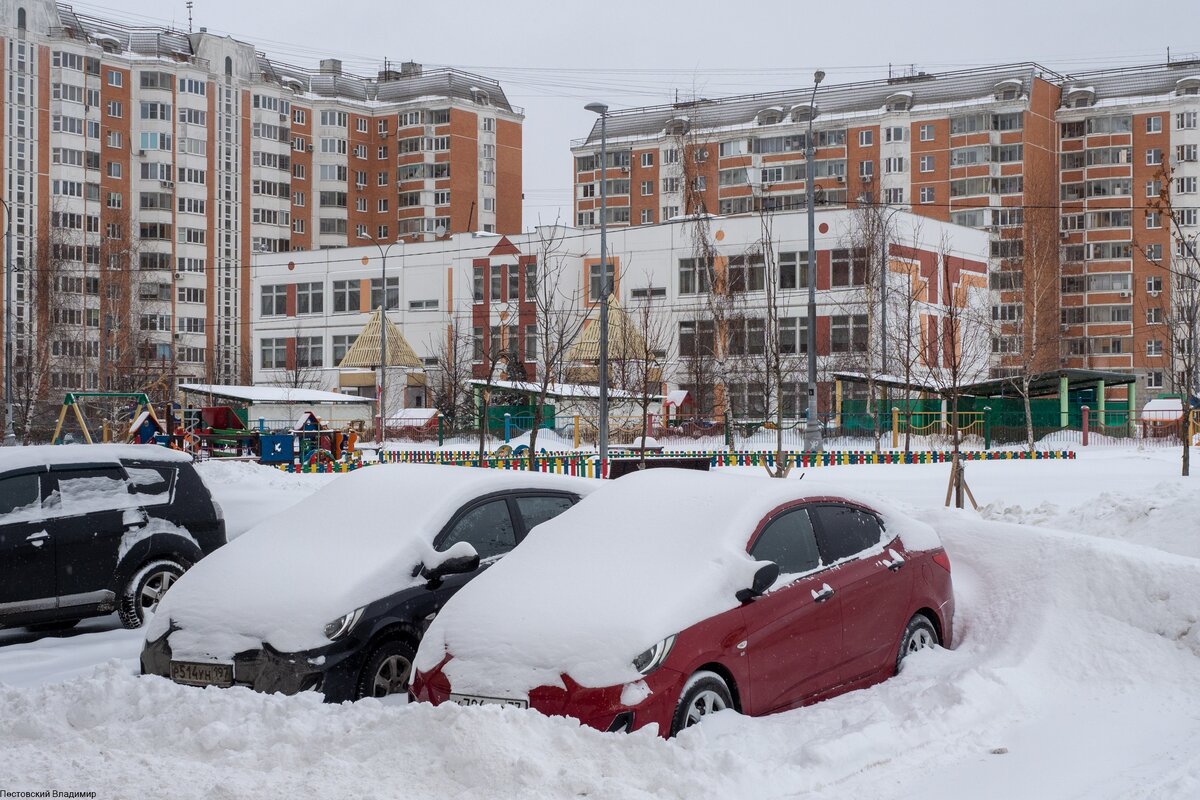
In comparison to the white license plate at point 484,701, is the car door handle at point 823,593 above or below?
above

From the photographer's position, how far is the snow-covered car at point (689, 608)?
616 centimetres

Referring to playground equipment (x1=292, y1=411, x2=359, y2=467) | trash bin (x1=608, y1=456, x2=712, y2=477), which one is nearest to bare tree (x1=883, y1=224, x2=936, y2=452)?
playground equipment (x1=292, y1=411, x2=359, y2=467)

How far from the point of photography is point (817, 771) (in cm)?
593

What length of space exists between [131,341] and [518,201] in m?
41.0

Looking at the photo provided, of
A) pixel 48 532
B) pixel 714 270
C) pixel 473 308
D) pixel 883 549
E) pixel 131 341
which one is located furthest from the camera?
pixel 131 341

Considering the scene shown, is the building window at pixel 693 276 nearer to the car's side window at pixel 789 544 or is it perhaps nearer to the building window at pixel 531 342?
the building window at pixel 531 342

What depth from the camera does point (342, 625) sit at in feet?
24.5

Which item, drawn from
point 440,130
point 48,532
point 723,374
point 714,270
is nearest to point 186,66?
point 440,130

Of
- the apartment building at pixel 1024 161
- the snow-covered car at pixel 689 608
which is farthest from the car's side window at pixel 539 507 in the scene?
the apartment building at pixel 1024 161

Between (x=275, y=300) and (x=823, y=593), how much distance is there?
251ft

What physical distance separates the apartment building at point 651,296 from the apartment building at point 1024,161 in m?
20.0

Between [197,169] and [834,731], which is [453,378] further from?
[197,169]

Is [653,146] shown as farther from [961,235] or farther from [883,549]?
[883,549]

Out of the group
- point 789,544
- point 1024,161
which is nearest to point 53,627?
point 789,544
